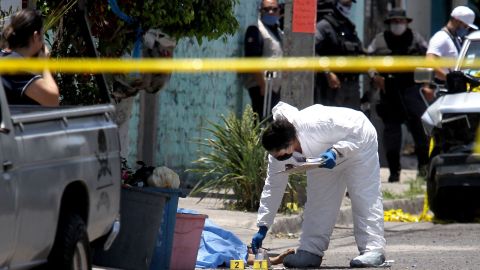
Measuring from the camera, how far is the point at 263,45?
1467 cm

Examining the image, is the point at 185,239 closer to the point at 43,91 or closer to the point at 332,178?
the point at 332,178

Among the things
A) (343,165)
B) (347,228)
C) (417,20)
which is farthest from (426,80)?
(417,20)

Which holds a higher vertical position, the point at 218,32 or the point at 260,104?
→ the point at 218,32

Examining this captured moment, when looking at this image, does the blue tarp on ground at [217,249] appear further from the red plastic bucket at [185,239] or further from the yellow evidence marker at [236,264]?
the red plastic bucket at [185,239]

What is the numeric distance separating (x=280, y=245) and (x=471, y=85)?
2941 mm

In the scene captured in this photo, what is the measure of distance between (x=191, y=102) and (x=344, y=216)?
2608mm

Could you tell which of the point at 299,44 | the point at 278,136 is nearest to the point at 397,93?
the point at 299,44

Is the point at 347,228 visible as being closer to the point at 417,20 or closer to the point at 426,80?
the point at 426,80

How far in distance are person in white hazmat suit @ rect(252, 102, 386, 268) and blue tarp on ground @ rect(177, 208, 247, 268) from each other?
31 centimetres

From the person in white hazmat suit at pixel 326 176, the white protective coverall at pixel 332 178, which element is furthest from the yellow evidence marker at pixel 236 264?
the white protective coverall at pixel 332 178

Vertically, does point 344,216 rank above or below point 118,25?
below

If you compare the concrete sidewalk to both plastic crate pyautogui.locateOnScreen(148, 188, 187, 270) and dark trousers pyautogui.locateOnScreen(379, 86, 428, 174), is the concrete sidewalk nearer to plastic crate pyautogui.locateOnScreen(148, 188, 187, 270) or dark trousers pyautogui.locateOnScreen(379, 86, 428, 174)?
dark trousers pyautogui.locateOnScreen(379, 86, 428, 174)

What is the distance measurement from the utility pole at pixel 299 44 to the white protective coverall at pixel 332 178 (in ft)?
9.97

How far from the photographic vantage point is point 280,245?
11.0 metres
